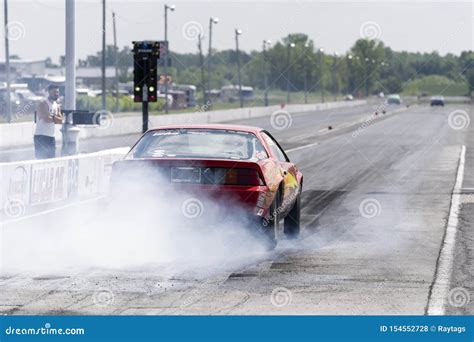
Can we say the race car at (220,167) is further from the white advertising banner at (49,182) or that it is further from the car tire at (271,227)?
the white advertising banner at (49,182)

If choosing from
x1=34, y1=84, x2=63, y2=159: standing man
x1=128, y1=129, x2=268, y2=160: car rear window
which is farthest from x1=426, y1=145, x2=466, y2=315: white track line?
x1=34, y1=84, x2=63, y2=159: standing man

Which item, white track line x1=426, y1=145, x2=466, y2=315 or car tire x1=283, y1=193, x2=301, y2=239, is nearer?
white track line x1=426, y1=145, x2=466, y2=315

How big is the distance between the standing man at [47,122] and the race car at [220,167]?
7158 millimetres

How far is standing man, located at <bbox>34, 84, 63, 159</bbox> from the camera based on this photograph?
780 inches

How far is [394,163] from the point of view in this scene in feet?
105

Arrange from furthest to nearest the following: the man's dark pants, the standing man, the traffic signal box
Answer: the traffic signal box
the man's dark pants
the standing man

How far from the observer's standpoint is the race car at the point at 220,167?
11977 mm

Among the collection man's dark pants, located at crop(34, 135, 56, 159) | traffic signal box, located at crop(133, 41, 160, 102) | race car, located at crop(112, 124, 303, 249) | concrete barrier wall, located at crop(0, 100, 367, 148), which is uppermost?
traffic signal box, located at crop(133, 41, 160, 102)

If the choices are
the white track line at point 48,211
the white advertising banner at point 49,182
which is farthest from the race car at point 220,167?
the white advertising banner at point 49,182

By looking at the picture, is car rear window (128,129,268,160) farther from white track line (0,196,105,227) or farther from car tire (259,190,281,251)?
white track line (0,196,105,227)

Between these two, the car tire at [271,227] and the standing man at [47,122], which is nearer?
the car tire at [271,227]

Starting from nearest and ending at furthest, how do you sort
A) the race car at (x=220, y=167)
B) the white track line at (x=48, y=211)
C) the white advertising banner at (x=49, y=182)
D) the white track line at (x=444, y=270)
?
the white track line at (x=444, y=270) < the race car at (x=220, y=167) < the white track line at (x=48, y=211) < the white advertising banner at (x=49, y=182)

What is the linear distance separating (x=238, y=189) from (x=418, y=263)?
6.69ft
